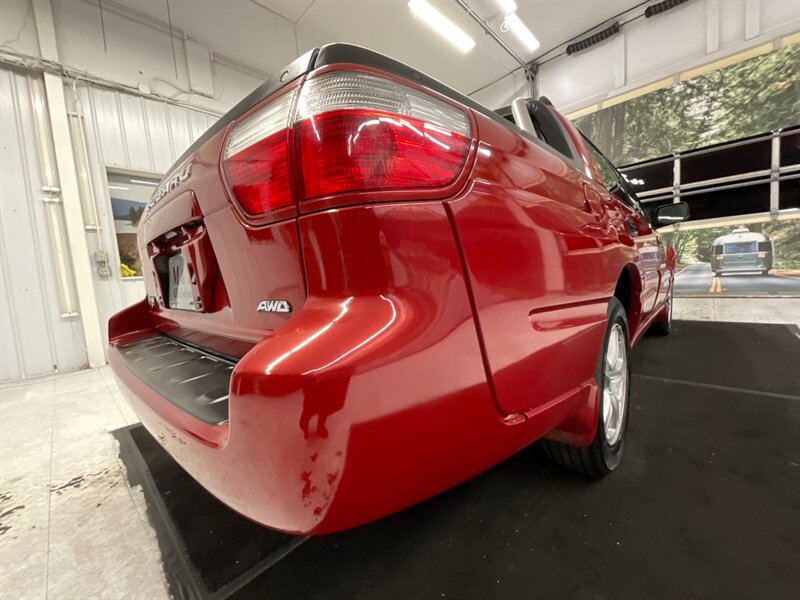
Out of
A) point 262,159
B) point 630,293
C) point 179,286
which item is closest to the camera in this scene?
point 262,159

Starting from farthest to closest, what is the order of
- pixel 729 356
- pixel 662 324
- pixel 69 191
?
pixel 69 191, pixel 662 324, pixel 729 356

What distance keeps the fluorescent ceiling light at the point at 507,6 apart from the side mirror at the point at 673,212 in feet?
14.2

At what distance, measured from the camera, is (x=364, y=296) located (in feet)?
1.77

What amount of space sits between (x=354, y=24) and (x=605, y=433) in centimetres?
629

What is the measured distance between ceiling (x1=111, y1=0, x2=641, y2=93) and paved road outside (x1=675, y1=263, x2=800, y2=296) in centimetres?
483

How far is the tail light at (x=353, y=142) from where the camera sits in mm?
555

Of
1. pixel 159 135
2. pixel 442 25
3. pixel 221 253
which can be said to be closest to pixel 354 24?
pixel 442 25

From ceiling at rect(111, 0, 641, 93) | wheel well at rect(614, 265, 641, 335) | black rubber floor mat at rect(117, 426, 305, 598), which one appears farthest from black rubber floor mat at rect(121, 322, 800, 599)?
ceiling at rect(111, 0, 641, 93)

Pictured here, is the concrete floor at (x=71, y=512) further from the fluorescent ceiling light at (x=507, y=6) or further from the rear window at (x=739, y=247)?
the rear window at (x=739, y=247)

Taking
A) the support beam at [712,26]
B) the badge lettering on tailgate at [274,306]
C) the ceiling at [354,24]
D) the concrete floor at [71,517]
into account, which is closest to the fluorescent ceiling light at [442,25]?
the ceiling at [354,24]

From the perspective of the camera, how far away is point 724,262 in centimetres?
612

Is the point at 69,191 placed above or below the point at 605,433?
above

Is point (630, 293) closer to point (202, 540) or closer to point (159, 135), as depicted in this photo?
point (202, 540)

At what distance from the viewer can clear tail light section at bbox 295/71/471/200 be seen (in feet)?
1.82
